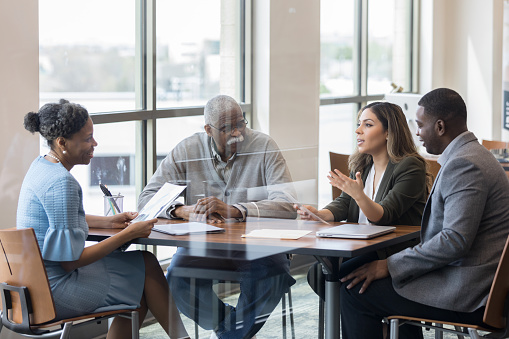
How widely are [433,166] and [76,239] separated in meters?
1.34

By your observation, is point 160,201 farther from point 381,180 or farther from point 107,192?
point 381,180

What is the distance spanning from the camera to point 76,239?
2.41m

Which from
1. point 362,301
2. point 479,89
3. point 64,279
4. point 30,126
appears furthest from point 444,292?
point 479,89

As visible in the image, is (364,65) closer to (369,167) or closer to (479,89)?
(479,89)

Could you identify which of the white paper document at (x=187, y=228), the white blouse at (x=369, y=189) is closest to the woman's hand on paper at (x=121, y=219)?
the white paper document at (x=187, y=228)

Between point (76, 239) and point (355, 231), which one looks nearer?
point (76, 239)

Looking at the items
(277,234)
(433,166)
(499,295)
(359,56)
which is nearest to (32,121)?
(277,234)

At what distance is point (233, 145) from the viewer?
3.03m

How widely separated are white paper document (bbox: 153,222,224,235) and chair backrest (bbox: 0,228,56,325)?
1.72ft

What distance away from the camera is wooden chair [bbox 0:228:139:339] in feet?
7.44

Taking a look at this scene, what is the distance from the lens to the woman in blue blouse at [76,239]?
2.39 m

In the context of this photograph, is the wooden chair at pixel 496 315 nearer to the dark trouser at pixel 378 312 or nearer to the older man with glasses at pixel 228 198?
the dark trouser at pixel 378 312

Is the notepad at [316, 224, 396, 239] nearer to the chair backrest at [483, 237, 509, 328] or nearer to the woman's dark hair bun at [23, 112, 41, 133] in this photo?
the chair backrest at [483, 237, 509, 328]

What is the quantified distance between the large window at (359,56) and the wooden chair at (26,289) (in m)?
2.01
